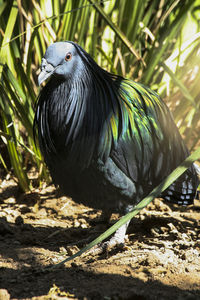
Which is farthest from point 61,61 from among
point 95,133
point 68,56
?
point 95,133

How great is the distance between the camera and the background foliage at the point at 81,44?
3252mm

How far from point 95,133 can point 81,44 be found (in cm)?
143

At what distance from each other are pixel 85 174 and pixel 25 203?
1.29 m

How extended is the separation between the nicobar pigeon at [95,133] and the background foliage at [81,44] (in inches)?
16.4

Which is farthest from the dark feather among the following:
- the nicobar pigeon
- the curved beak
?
the curved beak

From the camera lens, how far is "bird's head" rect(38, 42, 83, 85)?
2486 mm

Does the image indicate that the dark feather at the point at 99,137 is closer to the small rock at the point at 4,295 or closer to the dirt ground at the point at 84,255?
the dirt ground at the point at 84,255

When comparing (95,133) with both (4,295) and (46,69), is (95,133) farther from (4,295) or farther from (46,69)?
(4,295)

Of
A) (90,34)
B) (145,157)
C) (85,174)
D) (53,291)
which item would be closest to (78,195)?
(85,174)

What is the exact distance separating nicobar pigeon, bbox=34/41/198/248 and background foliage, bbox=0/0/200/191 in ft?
1.36

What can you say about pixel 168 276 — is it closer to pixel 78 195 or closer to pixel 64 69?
pixel 78 195

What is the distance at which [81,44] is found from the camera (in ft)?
12.5

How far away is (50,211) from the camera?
12.2 ft

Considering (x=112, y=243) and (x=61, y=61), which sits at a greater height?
(x=61, y=61)
